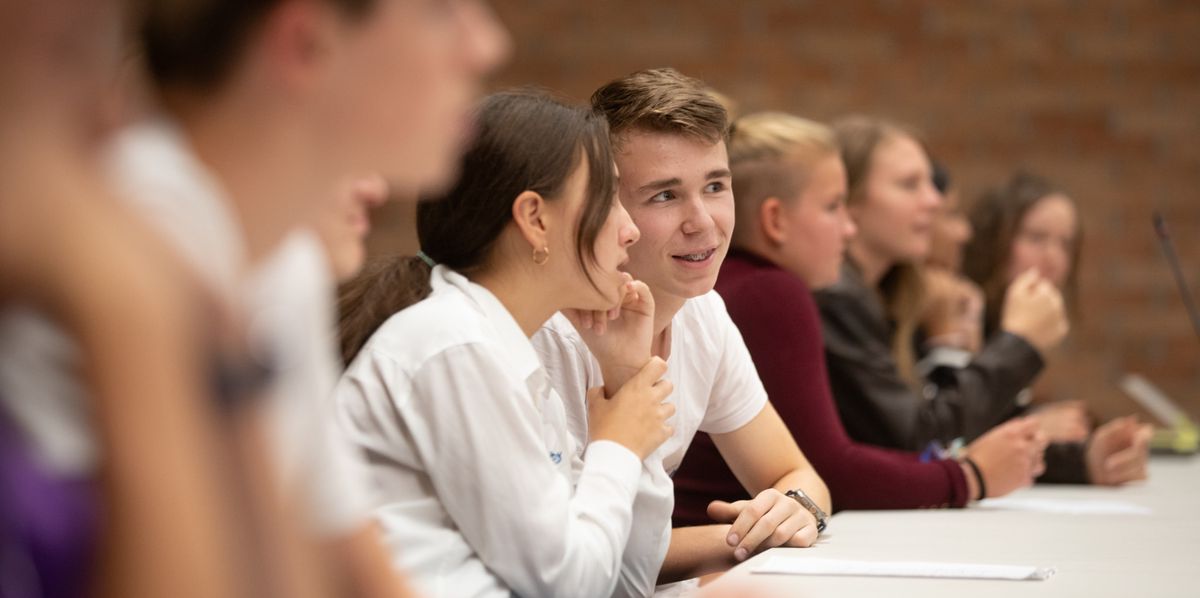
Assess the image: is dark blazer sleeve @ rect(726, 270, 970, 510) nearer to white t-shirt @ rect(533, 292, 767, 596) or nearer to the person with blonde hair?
white t-shirt @ rect(533, 292, 767, 596)

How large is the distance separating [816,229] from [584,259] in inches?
36.9

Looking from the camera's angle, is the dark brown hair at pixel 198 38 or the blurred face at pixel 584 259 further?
the blurred face at pixel 584 259

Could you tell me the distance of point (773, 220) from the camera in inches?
98.2

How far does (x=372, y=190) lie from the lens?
1.95m

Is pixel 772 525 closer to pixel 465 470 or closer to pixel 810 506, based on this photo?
pixel 810 506

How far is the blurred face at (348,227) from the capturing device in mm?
1703

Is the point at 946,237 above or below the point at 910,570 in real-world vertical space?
above

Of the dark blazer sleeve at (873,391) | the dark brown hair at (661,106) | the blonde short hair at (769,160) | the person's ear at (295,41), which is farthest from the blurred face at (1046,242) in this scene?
the person's ear at (295,41)

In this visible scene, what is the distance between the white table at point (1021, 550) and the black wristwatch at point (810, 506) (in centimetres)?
3

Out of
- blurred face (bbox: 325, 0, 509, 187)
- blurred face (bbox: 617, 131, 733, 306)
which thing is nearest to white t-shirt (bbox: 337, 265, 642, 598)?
blurred face (bbox: 617, 131, 733, 306)

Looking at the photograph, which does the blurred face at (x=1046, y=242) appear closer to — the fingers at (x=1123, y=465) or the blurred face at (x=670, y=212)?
the fingers at (x=1123, y=465)

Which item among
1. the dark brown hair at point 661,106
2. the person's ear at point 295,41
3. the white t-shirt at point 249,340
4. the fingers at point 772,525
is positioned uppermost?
the dark brown hair at point 661,106

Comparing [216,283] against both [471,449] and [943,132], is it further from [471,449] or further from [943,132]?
[943,132]

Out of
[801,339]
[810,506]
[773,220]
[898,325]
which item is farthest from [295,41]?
[898,325]
